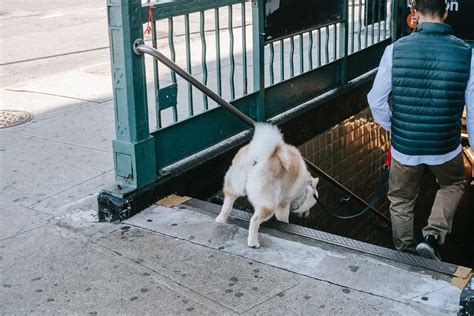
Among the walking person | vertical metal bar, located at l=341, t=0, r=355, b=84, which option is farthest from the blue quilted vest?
vertical metal bar, located at l=341, t=0, r=355, b=84

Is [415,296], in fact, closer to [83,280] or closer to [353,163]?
[83,280]

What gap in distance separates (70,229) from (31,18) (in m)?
11.4

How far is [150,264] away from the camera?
14.6 feet

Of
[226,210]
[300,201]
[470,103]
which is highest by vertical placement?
[470,103]

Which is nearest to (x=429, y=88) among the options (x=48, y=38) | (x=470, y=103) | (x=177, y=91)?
(x=470, y=103)

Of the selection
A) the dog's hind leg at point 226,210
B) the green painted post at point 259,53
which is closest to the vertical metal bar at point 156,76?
the dog's hind leg at point 226,210

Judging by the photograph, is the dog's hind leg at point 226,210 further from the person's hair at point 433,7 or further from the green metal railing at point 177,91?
the person's hair at point 433,7

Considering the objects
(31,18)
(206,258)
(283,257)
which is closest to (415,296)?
(283,257)

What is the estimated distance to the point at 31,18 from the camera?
49.9 feet

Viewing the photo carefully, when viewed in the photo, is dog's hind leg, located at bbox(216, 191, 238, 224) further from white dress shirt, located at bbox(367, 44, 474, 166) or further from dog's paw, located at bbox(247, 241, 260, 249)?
white dress shirt, located at bbox(367, 44, 474, 166)

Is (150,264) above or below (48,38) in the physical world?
below

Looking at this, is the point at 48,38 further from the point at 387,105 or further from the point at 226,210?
the point at 387,105

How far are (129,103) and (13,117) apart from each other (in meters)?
3.12

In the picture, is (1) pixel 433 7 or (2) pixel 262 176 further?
(2) pixel 262 176
